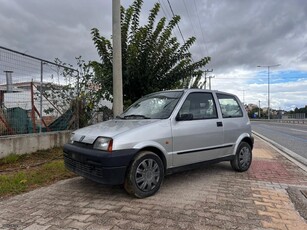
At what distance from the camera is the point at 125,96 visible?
10.6m

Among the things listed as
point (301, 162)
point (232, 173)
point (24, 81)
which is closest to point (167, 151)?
point (232, 173)

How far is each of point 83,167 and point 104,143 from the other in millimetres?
608

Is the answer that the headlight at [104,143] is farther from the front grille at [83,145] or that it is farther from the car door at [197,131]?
the car door at [197,131]

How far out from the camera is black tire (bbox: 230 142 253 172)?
247 inches

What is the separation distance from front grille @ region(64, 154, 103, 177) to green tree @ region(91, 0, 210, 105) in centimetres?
514

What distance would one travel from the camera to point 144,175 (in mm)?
4379

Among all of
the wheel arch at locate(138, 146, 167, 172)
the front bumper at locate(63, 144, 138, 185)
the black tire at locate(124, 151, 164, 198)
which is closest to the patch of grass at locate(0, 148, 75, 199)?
the front bumper at locate(63, 144, 138, 185)

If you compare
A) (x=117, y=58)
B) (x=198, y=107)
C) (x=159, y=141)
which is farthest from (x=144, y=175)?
(x=117, y=58)

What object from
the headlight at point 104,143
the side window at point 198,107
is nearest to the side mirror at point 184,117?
the side window at point 198,107

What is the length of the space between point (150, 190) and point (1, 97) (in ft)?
14.5

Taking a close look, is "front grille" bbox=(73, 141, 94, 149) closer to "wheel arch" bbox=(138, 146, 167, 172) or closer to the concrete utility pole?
"wheel arch" bbox=(138, 146, 167, 172)

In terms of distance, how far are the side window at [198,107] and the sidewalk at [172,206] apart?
1.29m

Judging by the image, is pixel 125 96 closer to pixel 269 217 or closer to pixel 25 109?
pixel 25 109

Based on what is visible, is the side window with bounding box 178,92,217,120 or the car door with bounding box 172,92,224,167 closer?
the car door with bounding box 172,92,224,167
